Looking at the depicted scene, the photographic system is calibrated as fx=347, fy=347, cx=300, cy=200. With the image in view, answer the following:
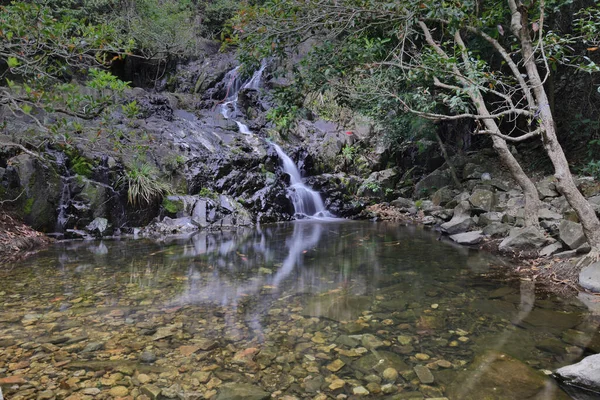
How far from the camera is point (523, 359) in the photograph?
265 cm

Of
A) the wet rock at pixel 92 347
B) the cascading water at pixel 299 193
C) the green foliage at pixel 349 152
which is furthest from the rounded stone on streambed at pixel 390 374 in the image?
the green foliage at pixel 349 152

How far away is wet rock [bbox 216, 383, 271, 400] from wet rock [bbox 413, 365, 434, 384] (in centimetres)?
108

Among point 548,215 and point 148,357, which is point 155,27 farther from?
point 148,357

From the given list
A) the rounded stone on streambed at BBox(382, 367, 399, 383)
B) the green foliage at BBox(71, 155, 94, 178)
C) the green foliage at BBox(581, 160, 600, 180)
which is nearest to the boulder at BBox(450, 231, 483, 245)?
the green foliage at BBox(581, 160, 600, 180)

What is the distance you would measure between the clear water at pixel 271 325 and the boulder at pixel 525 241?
56 cm

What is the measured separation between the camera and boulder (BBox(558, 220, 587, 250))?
5.04m

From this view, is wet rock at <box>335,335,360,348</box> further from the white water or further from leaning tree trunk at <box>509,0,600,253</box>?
the white water

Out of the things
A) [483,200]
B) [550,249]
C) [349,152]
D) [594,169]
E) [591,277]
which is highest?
[349,152]

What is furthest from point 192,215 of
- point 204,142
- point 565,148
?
point 565,148

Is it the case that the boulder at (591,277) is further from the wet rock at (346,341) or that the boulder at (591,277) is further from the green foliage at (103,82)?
the green foliage at (103,82)

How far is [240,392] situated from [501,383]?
69.1 inches

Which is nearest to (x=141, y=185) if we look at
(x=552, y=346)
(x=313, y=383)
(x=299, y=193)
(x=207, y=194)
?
(x=207, y=194)

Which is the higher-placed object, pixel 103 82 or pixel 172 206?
pixel 103 82

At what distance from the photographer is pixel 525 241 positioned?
5.91 m
